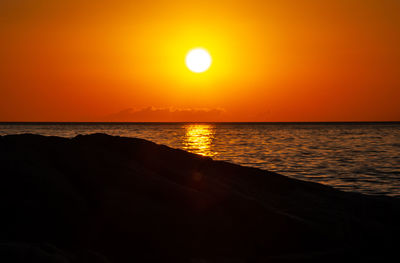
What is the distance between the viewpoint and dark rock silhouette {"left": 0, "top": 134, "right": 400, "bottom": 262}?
707cm

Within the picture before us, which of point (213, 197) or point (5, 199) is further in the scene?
point (213, 197)

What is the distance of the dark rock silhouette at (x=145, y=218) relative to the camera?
707cm

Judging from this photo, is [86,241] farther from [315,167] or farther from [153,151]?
[315,167]

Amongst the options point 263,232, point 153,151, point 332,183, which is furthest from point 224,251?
point 332,183

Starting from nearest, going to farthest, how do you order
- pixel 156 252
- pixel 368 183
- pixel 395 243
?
pixel 156 252
pixel 395 243
pixel 368 183

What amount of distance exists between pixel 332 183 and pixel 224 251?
53.4 feet

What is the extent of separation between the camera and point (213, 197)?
28.3 ft

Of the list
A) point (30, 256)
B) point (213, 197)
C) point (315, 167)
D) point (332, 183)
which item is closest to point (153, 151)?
point (213, 197)

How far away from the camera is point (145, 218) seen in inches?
295

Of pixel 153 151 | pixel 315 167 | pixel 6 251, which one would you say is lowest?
pixel 315 167

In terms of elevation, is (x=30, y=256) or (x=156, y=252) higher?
(x=30, y=256)

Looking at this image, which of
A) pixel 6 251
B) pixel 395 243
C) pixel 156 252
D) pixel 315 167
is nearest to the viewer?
pixel 6 251

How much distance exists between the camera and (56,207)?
24.3 feet

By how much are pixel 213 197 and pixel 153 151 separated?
323cm
